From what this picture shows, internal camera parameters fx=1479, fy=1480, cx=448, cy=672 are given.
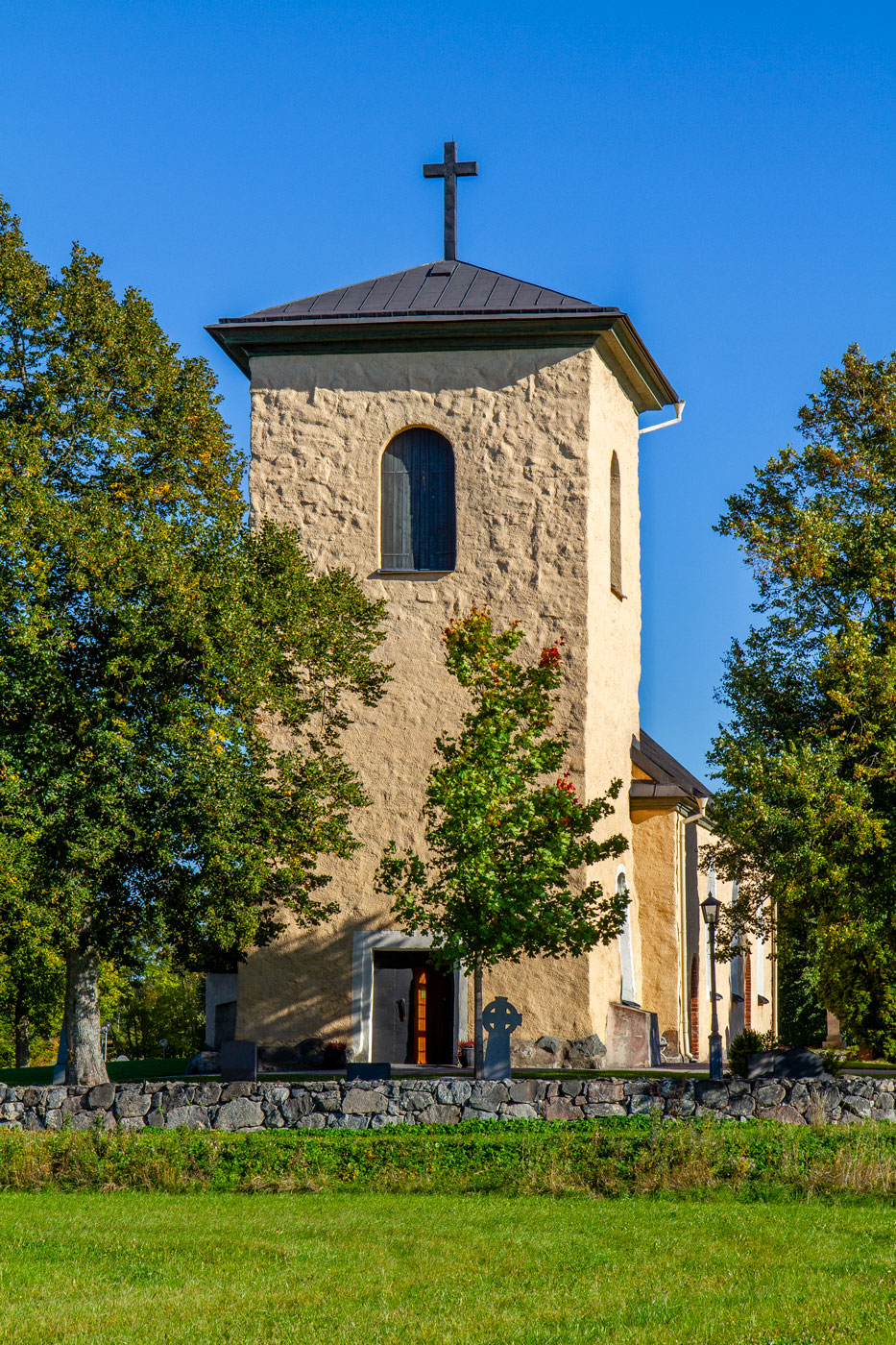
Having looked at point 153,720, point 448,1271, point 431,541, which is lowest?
point 448,1271

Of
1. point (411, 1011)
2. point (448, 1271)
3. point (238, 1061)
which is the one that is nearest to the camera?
point (448, 1271)

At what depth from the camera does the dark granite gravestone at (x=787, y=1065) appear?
18625mm

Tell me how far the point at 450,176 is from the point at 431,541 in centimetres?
762

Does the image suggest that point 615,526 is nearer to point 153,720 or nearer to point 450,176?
point 450,176

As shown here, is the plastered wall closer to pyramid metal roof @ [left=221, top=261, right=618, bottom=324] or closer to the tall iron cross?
pyramid metal roof @ [left=221, top=261, right=618, bottom=324]

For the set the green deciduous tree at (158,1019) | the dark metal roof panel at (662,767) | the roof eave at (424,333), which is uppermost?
the roof eave at (424,333)

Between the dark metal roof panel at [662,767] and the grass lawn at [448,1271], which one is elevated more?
the dark metal roof panel at [662,767]

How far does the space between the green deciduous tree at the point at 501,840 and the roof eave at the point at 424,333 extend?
6685 millimetres

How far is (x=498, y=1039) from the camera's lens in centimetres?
1997

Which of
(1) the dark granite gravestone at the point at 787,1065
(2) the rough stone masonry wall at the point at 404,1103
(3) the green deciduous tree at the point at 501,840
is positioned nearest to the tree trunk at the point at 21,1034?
(3) the green deciduous tree at the point at 501,840

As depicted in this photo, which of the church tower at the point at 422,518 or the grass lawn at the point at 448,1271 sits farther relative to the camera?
the church tower at the point at 422,518

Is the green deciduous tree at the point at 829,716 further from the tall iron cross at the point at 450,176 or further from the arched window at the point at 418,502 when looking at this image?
the tall iron cross at the point at 450,176

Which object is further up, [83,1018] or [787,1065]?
[83,1018]

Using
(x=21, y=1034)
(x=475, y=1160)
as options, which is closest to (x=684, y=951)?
(x=475, y=1160)
